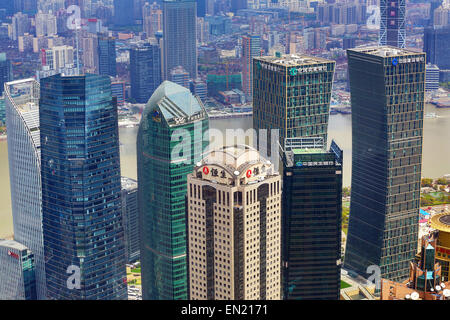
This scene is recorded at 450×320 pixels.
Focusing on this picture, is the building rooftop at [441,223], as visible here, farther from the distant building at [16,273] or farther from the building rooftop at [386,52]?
the distant building at [16,273]

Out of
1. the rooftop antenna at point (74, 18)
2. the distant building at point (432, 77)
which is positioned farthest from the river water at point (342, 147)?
the rooftop antenna at point (74, 18)

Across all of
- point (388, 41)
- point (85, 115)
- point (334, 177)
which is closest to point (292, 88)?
point (85, 115)

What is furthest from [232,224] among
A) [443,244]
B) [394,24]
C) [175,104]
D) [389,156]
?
[394,24]

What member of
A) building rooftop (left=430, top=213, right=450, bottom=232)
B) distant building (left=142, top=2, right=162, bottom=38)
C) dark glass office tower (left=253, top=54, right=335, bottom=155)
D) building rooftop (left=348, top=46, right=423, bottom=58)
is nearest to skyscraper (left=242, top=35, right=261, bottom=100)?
distant building (left=142, top=2, right=162, bottom=38)

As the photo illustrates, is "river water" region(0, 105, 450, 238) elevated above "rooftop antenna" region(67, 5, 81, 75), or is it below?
below

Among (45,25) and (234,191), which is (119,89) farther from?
(234,191)

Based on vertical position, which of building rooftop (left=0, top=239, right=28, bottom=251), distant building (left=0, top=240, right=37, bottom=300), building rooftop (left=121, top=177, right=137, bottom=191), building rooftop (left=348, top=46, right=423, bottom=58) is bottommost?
distant building (left=0, top=240, right=37, bottom=300)

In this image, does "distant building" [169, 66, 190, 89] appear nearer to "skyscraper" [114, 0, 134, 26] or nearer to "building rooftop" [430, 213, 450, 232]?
"skyscraper" [114, 0, 134, 26]

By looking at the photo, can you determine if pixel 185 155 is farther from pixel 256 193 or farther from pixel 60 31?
pixel 60 31
